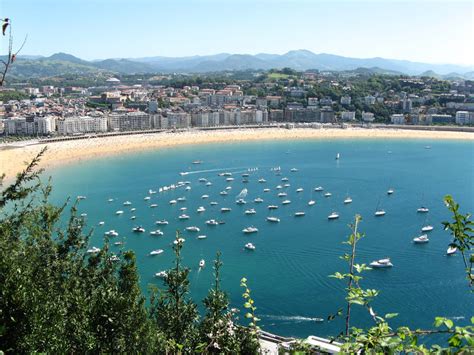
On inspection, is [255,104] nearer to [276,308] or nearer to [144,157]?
[144,157]

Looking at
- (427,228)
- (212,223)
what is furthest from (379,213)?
(212,223)

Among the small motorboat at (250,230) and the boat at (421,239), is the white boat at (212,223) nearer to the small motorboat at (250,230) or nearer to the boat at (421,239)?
the small motorboat at (250,230)

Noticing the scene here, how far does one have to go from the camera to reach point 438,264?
1280 cm

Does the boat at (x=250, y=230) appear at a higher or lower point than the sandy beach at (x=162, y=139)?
lower

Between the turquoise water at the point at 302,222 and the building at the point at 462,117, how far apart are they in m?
14.5

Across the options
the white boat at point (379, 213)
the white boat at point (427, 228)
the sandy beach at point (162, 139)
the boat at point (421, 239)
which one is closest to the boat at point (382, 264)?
the boat at point (421, 239)

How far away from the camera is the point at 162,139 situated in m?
37.5

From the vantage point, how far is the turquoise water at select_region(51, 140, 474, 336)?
1057 cm

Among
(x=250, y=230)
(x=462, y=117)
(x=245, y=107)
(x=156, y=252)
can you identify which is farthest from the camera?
(x=245, y=107)

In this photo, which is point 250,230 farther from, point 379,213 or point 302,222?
point 379,213

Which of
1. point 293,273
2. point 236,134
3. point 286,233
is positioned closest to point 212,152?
point 236,134

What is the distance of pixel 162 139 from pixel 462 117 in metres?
27.8

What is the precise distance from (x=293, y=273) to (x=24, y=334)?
9.47m

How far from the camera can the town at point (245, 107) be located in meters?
39.7
